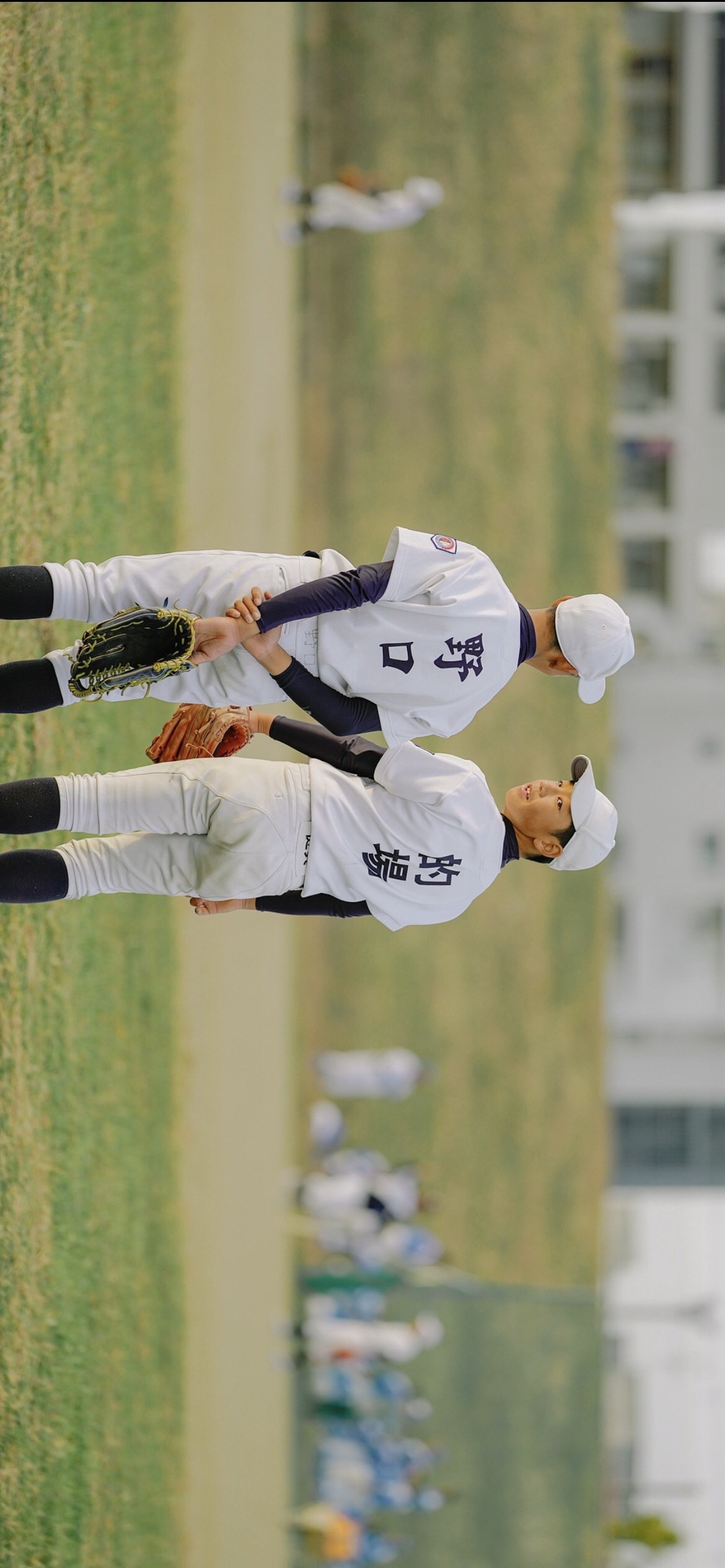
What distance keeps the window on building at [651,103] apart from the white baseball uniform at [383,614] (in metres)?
10.7

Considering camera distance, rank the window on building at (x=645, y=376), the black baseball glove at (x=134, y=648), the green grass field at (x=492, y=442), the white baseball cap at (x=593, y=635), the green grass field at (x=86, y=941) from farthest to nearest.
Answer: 1. the window on building at (x=645, y=376)
2. the green grass field at (x=492, y=442)
3. the green grass field at (x=86, y=941)
4. the white baseball cap at (x=593, y=635)
5. the black baseball glove at (x=134, y=648)

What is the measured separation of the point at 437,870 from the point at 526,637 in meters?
→ 0.61

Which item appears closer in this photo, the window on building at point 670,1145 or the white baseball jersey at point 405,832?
the white baseball jersey at point 405,832

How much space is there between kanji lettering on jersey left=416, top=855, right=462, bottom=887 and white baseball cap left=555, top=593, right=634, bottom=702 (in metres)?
0.55

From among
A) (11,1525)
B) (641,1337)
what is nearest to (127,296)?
(11,1525)

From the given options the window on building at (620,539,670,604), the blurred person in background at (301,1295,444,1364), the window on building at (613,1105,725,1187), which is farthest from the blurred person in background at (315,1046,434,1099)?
the window on building at (620,539,670,604)

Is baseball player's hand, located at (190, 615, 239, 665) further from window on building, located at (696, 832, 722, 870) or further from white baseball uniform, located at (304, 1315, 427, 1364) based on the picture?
window on building, located at (696, 832, 722, 870)

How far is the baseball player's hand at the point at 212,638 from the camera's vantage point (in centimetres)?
309

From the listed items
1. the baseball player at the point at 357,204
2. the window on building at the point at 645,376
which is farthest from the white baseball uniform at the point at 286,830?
the window on building at the point at 645,376

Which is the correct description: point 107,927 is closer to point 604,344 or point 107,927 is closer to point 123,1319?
point 123,1319

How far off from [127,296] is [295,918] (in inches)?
220

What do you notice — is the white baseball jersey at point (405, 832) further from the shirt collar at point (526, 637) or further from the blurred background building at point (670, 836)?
the blurred background building at point (670, 836)

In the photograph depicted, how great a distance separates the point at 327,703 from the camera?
3.30 meters

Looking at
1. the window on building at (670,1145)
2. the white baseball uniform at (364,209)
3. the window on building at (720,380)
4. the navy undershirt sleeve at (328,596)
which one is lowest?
the window on building at (670,1145)
